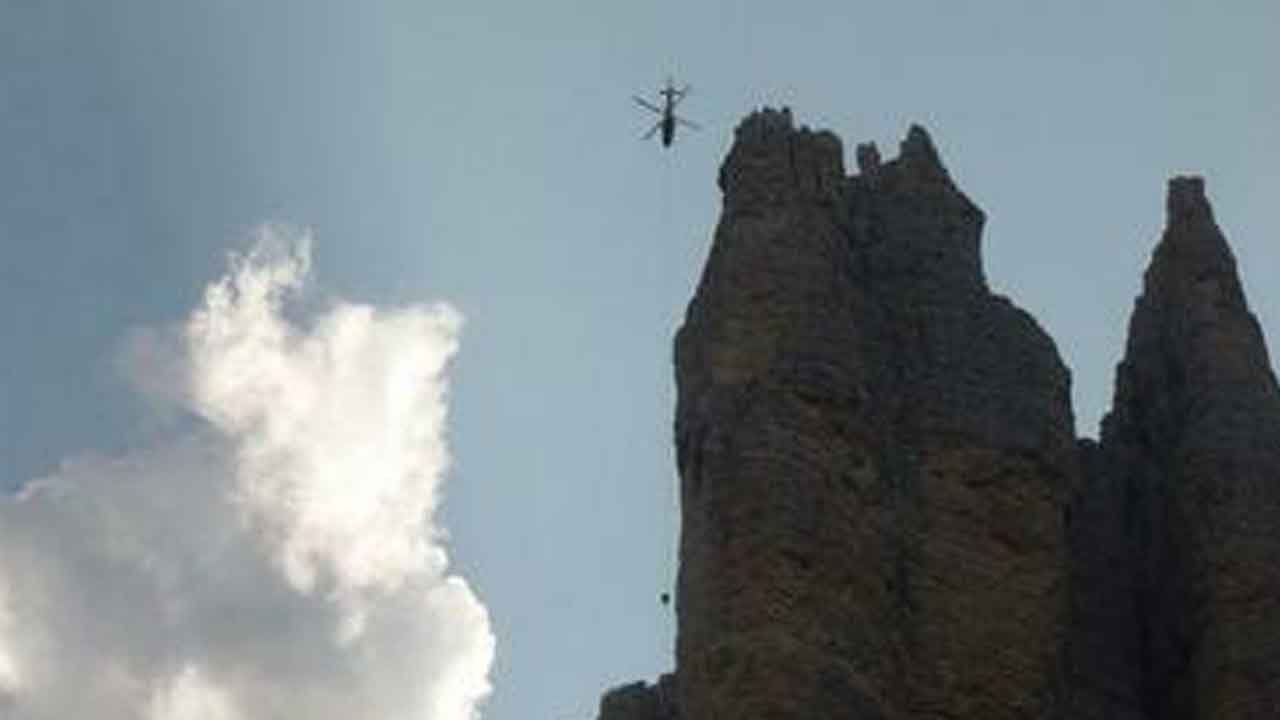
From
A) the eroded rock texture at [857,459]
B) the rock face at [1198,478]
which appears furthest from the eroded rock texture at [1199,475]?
the eroded rock texture at [857,459]

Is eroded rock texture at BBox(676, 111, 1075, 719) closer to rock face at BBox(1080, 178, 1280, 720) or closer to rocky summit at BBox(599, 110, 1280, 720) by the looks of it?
rocky summit at BBox(599, 110, 1280, 720)

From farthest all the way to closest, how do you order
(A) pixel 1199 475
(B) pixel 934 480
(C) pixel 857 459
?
(A) pixel 1199 475 → (B) pixel 934 480 → (C) pixel 857 459

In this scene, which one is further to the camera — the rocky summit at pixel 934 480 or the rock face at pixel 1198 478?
the rock face at pixel 1198 478

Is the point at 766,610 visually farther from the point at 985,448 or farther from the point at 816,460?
the point at 985,448

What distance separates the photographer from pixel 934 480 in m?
60.4

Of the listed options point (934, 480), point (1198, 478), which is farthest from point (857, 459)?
point (1198, 478)

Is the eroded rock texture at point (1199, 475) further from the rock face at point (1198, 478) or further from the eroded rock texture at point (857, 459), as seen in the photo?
the eroded rock texture at point (857, 459)

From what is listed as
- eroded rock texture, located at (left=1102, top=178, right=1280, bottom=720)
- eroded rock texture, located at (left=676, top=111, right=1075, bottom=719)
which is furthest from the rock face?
eroded rock texture, located at (left=676, top=111, right=1075, bottom=719)

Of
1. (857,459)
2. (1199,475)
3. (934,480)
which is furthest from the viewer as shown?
(1199,475)

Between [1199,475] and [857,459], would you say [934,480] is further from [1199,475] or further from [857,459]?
[1199,475]

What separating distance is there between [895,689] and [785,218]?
1229 cm

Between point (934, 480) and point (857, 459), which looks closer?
point (857, 459)

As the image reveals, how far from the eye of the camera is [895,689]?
55.7m

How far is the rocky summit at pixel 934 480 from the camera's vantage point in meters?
Answer: 55.2
